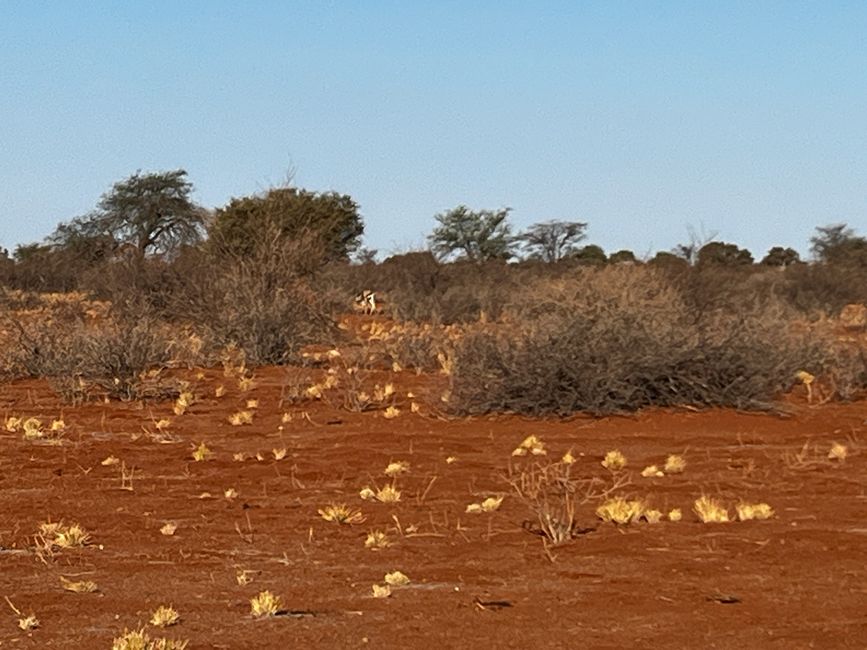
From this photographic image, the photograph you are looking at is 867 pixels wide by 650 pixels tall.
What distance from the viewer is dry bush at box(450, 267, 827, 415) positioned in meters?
14.3

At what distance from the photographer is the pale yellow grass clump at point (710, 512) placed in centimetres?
809

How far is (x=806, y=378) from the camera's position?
16953 millimetres

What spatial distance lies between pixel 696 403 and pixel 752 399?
1.97 ft

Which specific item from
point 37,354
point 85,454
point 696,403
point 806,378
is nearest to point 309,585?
point 85,454

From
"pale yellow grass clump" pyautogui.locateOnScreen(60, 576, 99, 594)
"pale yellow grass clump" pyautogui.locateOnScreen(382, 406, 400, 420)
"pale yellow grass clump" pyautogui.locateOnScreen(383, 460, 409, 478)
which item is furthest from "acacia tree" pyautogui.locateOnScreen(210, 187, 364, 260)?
"pale yellow grass clump" pyautogui.locateOnScreen(60, 576, 99, 594)

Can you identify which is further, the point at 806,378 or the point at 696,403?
the point at 806,378

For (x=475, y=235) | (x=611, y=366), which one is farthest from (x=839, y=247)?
(x=611, y=366)

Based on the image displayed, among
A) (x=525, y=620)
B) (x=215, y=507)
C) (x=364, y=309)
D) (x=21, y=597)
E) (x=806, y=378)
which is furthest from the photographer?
(x=364, y=309)

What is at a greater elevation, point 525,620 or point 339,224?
point 339,224

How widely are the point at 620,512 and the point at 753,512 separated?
823mm

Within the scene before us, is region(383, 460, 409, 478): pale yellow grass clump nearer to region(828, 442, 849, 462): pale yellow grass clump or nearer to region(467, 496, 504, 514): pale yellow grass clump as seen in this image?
region(467, 496, 504, 514): pale yellow grass clump

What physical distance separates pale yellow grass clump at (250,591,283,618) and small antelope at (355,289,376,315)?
3189cm

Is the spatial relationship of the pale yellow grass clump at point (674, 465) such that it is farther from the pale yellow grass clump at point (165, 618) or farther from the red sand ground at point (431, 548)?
the pale yellow grass clump at point (165, 618)

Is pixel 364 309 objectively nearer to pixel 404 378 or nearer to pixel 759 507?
pixel 404 378
